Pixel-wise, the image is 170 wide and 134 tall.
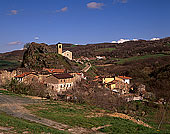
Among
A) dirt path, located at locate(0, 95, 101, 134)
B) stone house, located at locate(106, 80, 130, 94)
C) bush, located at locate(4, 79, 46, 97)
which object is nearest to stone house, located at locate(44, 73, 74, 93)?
bush, located at locate(4, 79, 46, 97)

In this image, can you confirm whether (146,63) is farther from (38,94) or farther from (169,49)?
(38,94)

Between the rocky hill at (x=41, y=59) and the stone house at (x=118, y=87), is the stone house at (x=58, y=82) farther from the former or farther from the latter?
the stone house at (x=118, y=87)

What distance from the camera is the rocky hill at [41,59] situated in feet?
172

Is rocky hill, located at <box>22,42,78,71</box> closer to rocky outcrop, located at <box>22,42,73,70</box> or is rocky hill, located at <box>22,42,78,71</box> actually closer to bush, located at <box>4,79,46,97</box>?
rocky outcrop, located at <box>22,42,73,70</box>

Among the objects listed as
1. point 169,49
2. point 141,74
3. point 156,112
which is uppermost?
point 169,49

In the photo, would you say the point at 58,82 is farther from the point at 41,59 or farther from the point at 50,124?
the point at 50,124

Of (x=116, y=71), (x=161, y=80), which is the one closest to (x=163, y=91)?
(x=161, y=80)

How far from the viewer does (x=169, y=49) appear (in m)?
115

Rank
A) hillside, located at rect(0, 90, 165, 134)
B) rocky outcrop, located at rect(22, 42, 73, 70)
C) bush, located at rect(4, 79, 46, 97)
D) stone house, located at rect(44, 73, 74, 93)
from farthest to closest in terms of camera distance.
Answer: rocky outcrop, located at rect(22, 42, 73, 70) → stone house, located at rect(44, 73, 74, 93) → bush, located at rect(4, 79, 46, 97) → hillside, located at rect(0, 90, 165, 134)

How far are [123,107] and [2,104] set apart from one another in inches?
929

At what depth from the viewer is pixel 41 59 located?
53594 millimetres

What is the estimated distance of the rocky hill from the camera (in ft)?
172

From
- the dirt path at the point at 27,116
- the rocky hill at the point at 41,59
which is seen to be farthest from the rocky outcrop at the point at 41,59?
the dirt path at the point at 27,116

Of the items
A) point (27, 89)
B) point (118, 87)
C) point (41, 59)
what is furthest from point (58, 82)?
point (118, 87)
